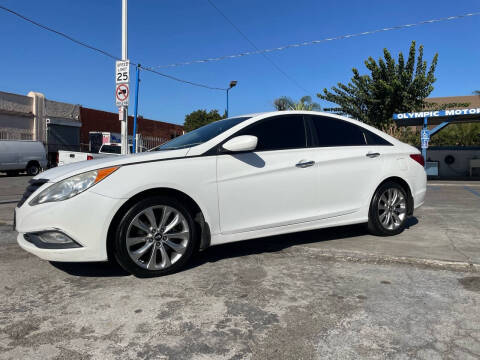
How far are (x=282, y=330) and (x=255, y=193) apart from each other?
61.6 inches

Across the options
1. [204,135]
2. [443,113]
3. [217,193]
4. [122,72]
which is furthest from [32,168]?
[443,113]

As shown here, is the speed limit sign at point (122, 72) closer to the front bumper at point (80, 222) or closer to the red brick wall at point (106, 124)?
the front bumper at point (80, 222)

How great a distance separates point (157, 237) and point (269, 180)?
122 cm

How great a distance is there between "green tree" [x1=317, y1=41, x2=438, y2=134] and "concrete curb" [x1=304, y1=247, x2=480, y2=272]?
18.7 meters

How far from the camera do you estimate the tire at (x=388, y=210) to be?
15.0ft

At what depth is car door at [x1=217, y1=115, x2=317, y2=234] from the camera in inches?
140

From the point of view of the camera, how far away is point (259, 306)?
268cm

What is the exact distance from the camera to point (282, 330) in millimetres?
2334

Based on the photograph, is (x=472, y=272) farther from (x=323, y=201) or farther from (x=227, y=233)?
(x=227, y=233)

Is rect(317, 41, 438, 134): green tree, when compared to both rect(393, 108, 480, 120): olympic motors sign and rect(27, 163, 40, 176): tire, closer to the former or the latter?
rect(393, 108, 480, 120): olympic motors sign

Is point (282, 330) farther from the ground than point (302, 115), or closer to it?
closer to it

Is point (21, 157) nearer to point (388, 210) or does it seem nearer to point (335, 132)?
point (335, 132)

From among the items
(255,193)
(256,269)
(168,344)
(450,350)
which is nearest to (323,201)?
(255,193)

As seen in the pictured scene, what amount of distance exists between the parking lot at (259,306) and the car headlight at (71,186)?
726mm
